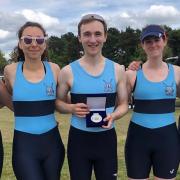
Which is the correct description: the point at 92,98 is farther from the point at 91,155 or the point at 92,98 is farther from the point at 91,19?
the point at 91,19

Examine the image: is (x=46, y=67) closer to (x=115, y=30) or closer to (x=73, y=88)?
(x=73, y=88)

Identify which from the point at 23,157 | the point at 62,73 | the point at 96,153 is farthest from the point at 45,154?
the point at 62,73

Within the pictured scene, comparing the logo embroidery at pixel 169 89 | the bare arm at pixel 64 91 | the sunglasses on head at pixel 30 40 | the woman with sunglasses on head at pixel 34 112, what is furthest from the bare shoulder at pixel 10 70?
the logo embroidery at pixel 169 89

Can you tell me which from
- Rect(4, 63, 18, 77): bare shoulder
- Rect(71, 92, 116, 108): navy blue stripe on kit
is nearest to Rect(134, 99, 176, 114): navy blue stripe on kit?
Rect(71, 92, 116, 108): navy blue stripe on kit

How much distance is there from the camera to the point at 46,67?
15.5 ft

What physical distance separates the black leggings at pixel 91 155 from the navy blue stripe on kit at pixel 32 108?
15.8 inches

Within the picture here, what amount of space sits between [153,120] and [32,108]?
4.48ft

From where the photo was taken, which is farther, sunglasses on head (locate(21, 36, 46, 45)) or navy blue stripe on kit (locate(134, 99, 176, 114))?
navy blue stripe on kit (locate(134, 99, 176, 114))

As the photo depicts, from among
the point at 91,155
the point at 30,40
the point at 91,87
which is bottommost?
the point at 91,155

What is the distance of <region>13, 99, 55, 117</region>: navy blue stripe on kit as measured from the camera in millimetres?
4512

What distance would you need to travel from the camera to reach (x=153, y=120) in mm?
4809

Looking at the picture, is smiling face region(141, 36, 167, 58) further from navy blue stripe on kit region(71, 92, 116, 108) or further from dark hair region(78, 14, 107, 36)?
navy blue stripe on kit region(71, 92, 116, 108)

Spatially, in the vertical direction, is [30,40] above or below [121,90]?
above

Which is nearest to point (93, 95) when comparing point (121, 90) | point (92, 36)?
point (121, 90)
